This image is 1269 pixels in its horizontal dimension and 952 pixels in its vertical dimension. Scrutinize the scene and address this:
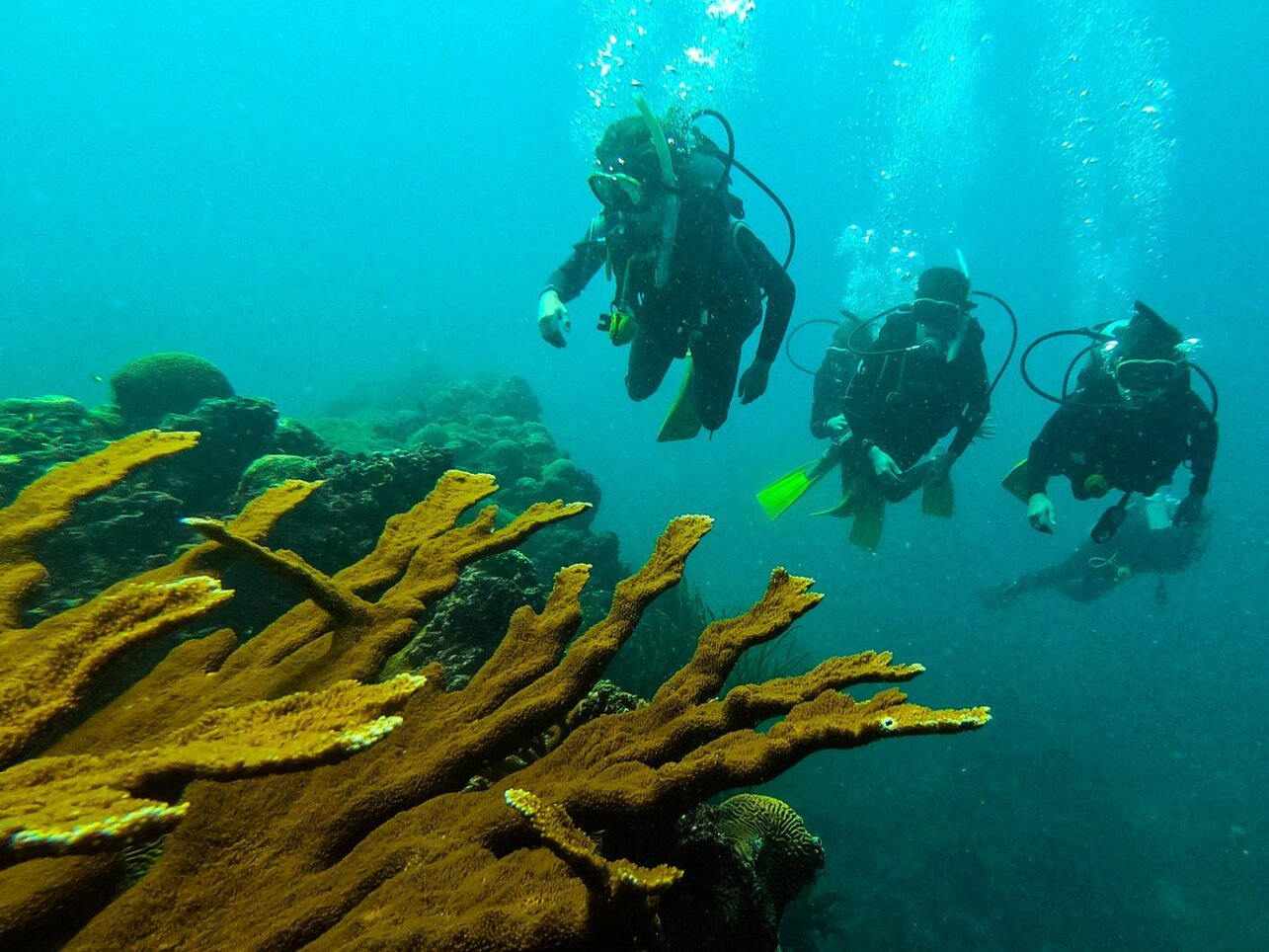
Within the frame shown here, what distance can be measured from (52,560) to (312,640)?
112 inches

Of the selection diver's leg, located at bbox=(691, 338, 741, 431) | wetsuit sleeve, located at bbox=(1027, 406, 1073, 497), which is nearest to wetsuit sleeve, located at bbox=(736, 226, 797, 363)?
diver's leg, located at bbox=(691, 338, 741, 431)

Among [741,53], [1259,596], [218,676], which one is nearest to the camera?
[218,676]

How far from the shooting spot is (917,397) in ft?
24.8

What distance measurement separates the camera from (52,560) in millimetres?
3402

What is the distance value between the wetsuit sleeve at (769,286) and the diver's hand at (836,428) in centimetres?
314

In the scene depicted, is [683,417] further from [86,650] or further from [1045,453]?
[86,650]

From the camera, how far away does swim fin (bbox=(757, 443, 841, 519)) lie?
8641 mm

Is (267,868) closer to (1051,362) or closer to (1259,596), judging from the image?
(1259,596)

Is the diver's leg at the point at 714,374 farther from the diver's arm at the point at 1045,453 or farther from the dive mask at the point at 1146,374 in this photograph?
the dive mask at the point at 1146,374

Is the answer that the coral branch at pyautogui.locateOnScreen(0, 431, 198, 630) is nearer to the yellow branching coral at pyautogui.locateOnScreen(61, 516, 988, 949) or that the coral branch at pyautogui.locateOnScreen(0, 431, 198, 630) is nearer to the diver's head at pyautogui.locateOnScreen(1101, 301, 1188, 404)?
the yellow branching coral at pyautogui.locateOnScreen(61, 516, 988, 949)

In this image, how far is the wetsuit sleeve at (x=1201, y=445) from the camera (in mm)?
7062

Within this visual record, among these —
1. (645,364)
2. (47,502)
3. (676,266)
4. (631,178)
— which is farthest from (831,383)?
(47,502)

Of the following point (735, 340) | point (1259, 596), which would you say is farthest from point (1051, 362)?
point (735, 340)

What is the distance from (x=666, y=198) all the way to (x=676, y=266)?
59cm
